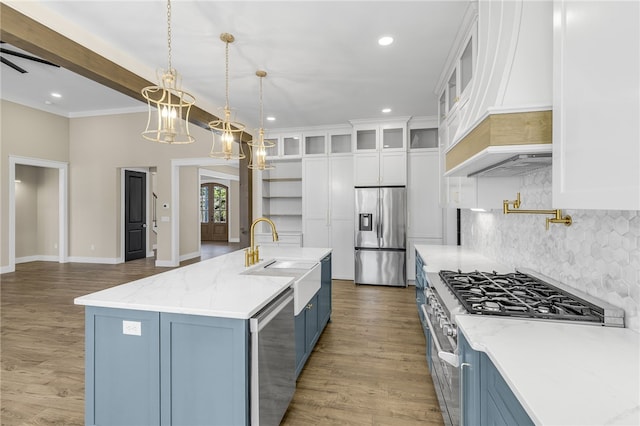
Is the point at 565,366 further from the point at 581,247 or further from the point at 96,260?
the point at 96,260

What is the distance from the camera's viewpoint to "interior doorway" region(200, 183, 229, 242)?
12.1 meters

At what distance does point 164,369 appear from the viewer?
4.91 feet

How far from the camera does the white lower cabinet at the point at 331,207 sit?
5.68 meters

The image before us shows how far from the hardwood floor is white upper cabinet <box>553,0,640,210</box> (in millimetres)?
1739

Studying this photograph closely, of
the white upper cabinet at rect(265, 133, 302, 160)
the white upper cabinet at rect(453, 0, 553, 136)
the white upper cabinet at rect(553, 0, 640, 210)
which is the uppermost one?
the white upper cabinet at rect(265, 133, 302, 160)

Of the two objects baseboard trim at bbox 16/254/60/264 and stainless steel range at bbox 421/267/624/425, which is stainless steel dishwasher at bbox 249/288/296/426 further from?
baseboard trim at bbox 16/254/60/264

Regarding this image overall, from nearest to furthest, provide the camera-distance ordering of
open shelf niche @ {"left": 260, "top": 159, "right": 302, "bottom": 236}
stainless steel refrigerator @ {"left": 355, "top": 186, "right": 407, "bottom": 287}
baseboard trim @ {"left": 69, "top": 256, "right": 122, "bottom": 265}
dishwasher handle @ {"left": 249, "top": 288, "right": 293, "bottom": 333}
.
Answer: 1. dishwasher handle @ {"left": 249, "top": 288, "right": 293, "bottom": 333}
2. stainless steel refrigerator @ {"left": 355, "top": 186, "right": 407, "bottom": 287}
3. open shelf niche @ {"left": 260, "top": 159, "right": 302, "bottom": 236}
4. baseboard trim @ {"left": 69, "top": 256, "right": 122, "bottom": 265}

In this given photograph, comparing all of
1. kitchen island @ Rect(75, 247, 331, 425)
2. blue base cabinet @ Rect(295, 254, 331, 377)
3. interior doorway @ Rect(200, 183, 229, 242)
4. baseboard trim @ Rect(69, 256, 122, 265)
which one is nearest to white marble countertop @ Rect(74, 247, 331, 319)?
kitchen island @ Rect(75, 247, 331, 425)

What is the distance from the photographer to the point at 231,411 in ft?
4.66

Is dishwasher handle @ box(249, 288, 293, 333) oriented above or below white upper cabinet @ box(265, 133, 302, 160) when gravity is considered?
below

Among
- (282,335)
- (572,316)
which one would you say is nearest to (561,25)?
(572,316)

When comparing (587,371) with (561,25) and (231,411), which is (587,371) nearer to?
(561,25)

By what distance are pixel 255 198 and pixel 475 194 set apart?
4.37 m

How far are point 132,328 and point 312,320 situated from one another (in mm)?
1535
